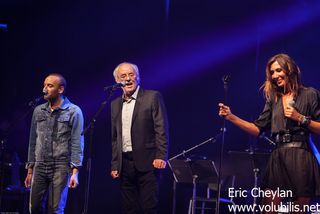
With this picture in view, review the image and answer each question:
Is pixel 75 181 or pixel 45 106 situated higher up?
pixel 45 106

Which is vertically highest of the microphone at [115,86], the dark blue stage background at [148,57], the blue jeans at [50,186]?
the dark blue stage background at [148,57]

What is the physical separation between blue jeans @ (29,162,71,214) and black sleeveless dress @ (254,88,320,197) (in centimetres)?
223

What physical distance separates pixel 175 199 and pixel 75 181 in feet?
9.05

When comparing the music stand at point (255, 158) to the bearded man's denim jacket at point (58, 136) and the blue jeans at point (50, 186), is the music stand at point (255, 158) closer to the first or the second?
the bearded man's denim jacket at point (58, 136)

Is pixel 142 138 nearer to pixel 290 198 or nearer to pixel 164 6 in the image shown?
pixel 290 198

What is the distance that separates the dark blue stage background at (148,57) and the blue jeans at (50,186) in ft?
8.75

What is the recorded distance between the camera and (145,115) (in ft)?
16.9

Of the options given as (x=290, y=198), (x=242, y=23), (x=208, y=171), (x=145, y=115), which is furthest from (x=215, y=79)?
(x=290, y=198)

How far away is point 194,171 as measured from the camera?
7434 mm

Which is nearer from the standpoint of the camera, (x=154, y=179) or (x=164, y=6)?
(x=154, y=179)

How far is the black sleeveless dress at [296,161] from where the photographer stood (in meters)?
3.59

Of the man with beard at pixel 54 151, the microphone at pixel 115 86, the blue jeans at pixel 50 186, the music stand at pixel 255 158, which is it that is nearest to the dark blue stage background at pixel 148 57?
the music stand at pixel 255 158

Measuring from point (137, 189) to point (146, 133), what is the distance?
0.56 m

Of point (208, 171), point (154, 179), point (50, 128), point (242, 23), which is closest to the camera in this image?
point (154, 179)
